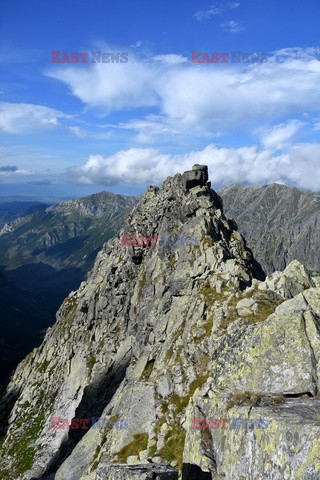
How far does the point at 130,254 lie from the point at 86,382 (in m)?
36.4

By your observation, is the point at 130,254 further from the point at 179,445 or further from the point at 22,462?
the point at 179,445

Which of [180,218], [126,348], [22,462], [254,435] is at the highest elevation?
[180,218]

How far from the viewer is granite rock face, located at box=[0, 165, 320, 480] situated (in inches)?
728

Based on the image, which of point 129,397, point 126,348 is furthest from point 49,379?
point 129,397

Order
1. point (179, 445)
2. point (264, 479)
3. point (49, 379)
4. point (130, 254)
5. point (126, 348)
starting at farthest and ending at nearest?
point (49, 379), point (130, 254), point (126, 348), point (179, 445), point (264, 479)

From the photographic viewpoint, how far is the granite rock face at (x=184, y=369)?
18.5 metres

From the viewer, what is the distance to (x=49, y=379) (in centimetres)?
11125

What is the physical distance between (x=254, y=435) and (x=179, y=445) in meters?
13.2

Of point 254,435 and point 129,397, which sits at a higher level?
point 254,435

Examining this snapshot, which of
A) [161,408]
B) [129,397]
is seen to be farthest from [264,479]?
[129,397]

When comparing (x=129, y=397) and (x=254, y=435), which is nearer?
(x=254, y=435)

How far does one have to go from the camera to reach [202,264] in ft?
190

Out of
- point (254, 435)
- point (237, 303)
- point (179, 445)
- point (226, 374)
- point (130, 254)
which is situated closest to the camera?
point (254, 435)

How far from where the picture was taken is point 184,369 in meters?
36.2
